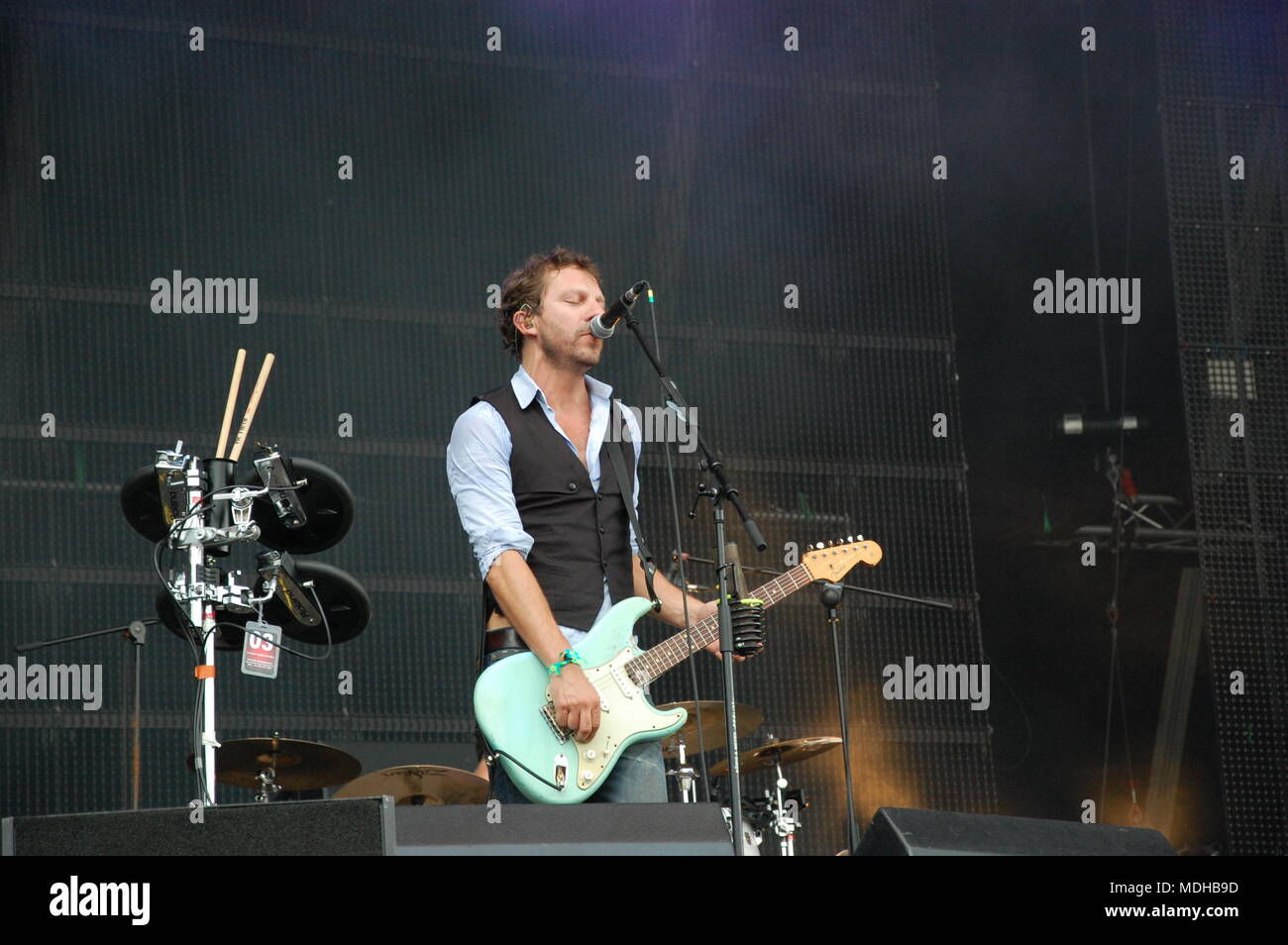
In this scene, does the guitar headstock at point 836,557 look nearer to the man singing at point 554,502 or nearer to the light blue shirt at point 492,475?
the man singing at point 554,502

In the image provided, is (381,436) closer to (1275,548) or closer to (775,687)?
(775,687)

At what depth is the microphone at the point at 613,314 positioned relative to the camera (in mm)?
3752

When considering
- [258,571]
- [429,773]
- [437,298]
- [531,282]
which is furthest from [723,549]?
[437,298]

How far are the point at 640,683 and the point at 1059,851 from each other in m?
1.31

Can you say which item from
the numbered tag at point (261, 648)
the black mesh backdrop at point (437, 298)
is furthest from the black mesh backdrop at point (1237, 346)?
the numbered tag at point (261, 648)

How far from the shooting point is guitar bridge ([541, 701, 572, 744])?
152 inches

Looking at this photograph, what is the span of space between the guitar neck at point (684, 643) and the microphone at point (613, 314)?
753 mm

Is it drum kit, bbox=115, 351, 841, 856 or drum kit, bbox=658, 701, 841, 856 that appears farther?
drum kit, bbox=658, 701, 841, 856

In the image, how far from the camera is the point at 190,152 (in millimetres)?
6793

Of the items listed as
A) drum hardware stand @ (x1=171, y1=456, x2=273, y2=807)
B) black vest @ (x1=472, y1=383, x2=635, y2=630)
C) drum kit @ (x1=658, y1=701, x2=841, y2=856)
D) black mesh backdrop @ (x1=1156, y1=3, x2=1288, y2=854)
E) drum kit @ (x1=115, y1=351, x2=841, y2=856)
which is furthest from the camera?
black mesh backdrop @ (x1=1156, y1=3, x2=1288, y2=854)

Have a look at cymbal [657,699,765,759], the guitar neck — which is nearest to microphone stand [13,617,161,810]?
the guitar neck

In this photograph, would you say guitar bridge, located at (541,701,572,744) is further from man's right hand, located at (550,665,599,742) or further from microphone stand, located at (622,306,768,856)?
microphone stand, located at (622,306,768,856)

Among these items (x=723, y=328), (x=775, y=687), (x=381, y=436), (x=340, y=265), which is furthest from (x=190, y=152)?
(x=775, y=687)

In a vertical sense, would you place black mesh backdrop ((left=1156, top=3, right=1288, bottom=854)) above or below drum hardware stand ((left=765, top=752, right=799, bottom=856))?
above
